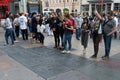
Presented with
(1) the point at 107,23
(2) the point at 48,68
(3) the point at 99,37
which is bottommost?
(2) the point at 48,68

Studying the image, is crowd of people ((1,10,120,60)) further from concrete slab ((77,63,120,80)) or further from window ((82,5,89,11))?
window ((82,5,89,11))

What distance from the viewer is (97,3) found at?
37.4 metres

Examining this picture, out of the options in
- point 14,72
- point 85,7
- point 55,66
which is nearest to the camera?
point 14,72

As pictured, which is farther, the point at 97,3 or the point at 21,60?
the point at 97,3

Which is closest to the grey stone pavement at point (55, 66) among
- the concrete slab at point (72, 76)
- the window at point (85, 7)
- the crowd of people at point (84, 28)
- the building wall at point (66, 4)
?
the concrete slab at point (72, 76)

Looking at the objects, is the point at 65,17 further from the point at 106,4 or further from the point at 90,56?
the point at 106,4

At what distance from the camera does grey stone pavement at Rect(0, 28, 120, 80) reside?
5.73 m

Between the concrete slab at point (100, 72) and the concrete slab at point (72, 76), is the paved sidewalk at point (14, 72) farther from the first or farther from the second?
the concrete slab at point (100, 72)

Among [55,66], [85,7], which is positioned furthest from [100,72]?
[85,7]

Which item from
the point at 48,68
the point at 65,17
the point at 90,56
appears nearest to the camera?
the point at 48,68

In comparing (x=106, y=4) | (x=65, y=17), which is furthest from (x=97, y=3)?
(x=65, y=17)

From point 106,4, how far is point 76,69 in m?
32.1

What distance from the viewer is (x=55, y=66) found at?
6.68m

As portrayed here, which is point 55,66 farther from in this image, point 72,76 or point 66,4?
point 66,4
